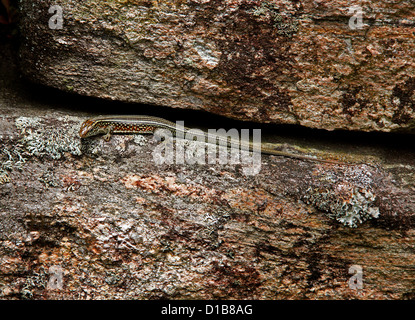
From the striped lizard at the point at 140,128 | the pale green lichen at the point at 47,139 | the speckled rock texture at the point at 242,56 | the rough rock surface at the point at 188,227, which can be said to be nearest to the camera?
the speckled rock texture at the point at 242,56

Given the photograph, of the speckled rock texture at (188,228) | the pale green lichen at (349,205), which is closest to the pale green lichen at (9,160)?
the speckled rock texture at (188,228)

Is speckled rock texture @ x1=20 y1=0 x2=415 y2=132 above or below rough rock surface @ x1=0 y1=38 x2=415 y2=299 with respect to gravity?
above

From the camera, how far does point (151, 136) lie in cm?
364

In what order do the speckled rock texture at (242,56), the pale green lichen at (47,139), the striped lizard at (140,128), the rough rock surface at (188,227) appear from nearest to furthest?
1. the speckled rock texture at (242,56)
2. the rough rock surface at (188,227)
3. the pale green lichen at (47,139)
4. the striped lizard at (140,128)

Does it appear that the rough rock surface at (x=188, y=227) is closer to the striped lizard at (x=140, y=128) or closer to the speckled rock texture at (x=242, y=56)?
the striped lizard at (x=140, y=128)

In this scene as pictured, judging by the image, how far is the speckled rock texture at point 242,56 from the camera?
9.76 ft

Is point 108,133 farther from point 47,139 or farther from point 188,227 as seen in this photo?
point 188,227

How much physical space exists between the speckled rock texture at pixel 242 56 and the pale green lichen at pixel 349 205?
62cm

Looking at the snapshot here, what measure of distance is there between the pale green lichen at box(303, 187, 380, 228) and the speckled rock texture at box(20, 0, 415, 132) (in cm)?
62

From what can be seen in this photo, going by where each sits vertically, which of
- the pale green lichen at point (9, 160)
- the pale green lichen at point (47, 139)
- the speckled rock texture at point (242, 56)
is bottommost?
the pale green lichen at point (9, 160)

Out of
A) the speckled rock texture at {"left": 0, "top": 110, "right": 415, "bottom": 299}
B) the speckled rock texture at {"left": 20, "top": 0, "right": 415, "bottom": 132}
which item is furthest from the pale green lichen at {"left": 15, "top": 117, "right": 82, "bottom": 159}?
the speckled rock texture at {"left": 20, "top": 0, "right": 415, "bottom": 132}

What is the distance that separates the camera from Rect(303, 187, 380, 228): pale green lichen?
3111 mm

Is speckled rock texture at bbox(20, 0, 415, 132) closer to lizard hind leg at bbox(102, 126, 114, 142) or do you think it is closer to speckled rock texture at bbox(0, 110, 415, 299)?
lizard hind leg at bbox(102, 126, 114, 142)

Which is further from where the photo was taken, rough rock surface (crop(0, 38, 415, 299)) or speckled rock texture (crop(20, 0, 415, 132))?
rough rock surface (crop(0, 38, 415, 299))
